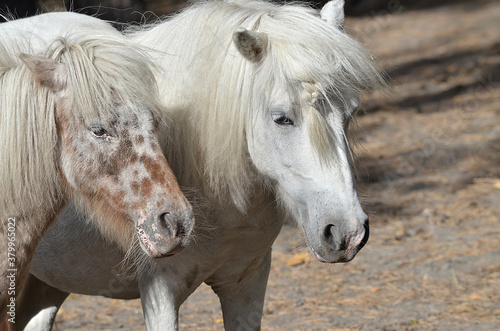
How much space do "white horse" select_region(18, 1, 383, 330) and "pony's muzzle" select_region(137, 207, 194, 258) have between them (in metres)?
0.47

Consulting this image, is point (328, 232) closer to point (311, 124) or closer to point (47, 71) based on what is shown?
point (311, 124)

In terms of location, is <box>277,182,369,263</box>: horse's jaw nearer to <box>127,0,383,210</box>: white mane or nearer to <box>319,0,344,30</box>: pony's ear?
<box>127,0,383,210</box>: white mane

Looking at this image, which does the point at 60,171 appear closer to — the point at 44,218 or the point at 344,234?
the point at 44,218

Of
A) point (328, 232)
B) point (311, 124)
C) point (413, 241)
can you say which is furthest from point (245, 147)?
point (413, 241)

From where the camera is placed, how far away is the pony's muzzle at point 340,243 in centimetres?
249

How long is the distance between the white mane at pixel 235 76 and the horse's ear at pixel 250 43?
30 mm

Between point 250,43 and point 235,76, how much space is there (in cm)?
19

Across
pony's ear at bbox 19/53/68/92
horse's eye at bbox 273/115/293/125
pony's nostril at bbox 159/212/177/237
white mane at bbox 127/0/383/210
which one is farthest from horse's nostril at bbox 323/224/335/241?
pony's ear at bbox 19/53/68/92

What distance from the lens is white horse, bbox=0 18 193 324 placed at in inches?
94.2

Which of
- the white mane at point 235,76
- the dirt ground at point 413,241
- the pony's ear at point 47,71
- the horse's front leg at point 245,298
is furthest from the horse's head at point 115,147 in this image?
the dirt ground at point 413,241

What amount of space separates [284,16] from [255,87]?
0.37 metres

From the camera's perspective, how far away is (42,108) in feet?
7.91

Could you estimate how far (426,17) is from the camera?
13.6 m

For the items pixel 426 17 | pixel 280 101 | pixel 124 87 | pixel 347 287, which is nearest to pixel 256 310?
pixel 280 101
